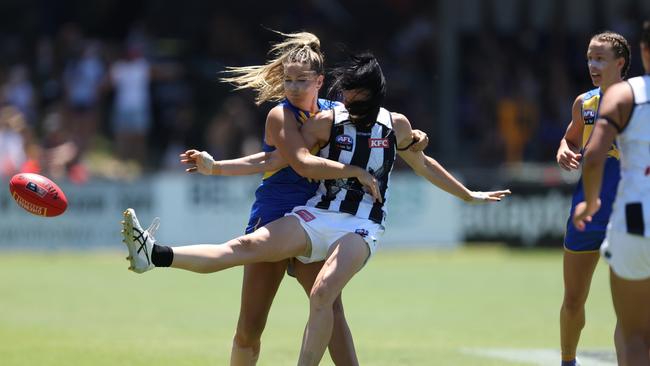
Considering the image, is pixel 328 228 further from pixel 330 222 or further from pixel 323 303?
pixel 323 303

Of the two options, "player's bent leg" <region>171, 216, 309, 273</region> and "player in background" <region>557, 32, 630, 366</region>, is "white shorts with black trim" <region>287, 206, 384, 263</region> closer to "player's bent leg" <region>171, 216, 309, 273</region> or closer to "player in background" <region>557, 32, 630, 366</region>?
"player's bent leg" <region>171, 216, 309, 273</region>

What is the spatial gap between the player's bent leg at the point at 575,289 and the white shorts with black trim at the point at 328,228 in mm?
1427

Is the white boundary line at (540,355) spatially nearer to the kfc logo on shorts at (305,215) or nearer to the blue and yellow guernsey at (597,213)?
the blue and yellow guernsey at (597,213)

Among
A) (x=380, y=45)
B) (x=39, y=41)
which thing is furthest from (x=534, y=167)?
(x=39, y=41)

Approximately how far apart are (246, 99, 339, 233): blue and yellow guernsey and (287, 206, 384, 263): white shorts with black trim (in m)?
0.15

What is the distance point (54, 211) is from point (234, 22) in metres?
18.0

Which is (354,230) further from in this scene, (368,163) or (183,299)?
(183,299)

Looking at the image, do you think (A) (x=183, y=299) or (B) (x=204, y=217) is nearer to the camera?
(A) (x=183, y=299)

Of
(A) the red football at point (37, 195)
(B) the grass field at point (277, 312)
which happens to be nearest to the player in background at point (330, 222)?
(A) the red football at point (37, 195)

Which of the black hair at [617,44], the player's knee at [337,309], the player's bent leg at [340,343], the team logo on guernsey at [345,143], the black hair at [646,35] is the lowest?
the player's bent leg at [340,343]

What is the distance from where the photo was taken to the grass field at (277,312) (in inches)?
383

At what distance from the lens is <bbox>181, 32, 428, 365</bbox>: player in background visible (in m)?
7.06

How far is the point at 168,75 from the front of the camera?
22828mm

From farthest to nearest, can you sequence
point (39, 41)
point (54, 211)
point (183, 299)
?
point (39, 41) → point (183, 299) → point (54, 211)
